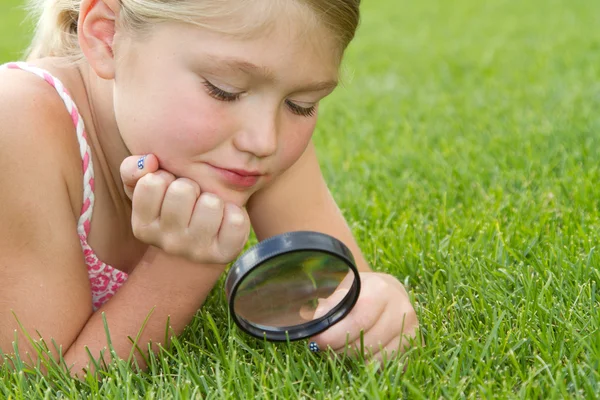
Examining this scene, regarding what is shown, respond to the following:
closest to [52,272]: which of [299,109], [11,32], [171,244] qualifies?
[171,244]

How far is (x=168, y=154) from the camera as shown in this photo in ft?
7.52

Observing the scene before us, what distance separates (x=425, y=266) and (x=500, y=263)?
0.25 meters

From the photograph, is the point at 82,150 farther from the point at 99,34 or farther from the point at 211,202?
the point at 211,202

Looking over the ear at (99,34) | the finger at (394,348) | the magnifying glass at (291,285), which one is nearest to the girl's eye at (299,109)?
the magnifying glass at (291,285)

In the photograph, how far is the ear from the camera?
243 cm

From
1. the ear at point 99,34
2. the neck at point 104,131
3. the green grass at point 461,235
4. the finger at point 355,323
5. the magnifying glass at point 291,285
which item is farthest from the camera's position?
the neck at point 104,131

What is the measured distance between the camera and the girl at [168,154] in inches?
85.7

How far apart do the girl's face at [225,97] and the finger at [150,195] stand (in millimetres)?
61

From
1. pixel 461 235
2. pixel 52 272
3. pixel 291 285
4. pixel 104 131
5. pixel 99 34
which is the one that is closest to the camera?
pixel 291 285

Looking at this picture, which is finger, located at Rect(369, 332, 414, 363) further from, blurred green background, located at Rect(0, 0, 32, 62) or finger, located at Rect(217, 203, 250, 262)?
blurred green background, located at Rect(0, 0, 32, 62)

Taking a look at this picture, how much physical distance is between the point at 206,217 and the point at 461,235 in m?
→ 1.19

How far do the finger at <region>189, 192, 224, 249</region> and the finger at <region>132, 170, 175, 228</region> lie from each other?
96 millimetres

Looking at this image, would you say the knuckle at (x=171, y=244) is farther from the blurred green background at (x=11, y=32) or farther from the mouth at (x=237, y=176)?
the blurred green background at (x=11, y=32)

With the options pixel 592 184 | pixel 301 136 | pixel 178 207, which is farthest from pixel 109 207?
pixel 592 184
